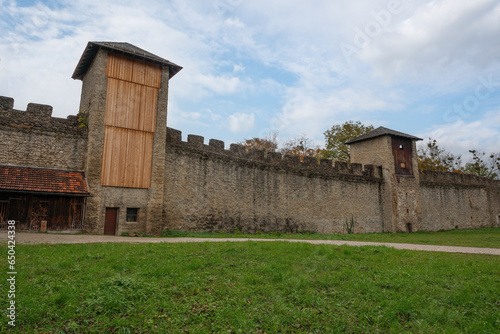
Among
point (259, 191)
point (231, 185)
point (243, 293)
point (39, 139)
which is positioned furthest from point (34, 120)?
point (243, 293)

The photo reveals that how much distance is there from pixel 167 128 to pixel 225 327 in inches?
501

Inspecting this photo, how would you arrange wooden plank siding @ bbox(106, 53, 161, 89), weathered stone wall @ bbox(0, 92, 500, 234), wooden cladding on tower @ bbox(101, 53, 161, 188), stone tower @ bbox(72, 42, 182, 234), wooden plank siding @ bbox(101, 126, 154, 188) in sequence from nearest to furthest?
weathered stone wall @ bbox(0, 92, 500, 234), stone tower @ bbox(72, 42, 182, 234), wooden plank siding @ bbox(101, 126, 154, 188), wooden cladding on tower @ bbox(101, 53, 161, 188), wooden plank siding @ bbox(106, 53, 161, 89)

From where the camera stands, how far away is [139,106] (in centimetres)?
1505

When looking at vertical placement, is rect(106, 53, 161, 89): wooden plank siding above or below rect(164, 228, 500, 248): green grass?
above

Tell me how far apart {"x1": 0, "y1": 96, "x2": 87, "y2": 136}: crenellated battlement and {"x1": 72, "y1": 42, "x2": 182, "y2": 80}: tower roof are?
3.20 m

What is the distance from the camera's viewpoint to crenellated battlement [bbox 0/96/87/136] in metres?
12.7

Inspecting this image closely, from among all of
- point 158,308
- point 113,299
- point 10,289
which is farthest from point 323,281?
point 10,289

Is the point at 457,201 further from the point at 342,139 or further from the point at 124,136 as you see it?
the point at 124,136

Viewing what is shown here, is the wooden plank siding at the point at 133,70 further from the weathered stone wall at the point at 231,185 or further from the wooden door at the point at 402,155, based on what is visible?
the wooden door at the point at 402,155

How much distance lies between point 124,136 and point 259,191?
26.2ft

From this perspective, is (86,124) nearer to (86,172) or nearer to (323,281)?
(86,172)

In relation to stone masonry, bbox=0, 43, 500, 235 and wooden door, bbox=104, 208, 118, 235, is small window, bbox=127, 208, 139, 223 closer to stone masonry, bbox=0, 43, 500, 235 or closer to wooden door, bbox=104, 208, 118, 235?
stone masonry, bbox=0, 43, 500, 235

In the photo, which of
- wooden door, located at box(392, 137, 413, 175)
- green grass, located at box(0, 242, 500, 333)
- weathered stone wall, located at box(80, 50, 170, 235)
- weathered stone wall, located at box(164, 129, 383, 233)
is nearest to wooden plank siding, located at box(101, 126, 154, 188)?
weathered stone wall, located at box(80, 50, 170, 235)

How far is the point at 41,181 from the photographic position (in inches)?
488
